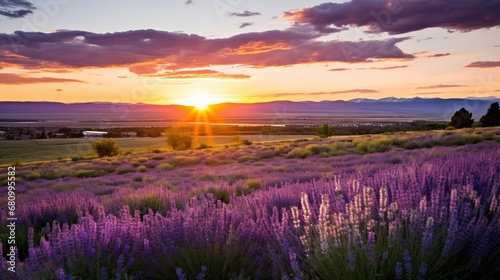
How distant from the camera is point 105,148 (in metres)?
56.3

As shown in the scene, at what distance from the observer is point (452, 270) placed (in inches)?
108

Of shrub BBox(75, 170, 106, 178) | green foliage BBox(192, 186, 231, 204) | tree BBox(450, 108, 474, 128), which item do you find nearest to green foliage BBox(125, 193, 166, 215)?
green foliage BBox(192, 186, 231, 204)

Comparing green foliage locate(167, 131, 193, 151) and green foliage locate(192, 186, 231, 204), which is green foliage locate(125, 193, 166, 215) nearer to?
green foliage locate(192, 186, 231, 204)

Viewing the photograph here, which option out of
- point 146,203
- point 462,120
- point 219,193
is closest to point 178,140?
point 462,120

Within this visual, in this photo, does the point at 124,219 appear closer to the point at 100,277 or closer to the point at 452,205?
the point at 100,277

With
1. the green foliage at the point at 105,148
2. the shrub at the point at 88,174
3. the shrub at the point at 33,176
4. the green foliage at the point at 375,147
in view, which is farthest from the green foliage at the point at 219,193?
the green foliage at the point at 105,148

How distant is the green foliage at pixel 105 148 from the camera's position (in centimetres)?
5615

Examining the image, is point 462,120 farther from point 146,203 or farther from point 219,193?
point 146,203

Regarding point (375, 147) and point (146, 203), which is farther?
point (375, 147)

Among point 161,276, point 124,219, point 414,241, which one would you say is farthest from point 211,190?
point 414,241

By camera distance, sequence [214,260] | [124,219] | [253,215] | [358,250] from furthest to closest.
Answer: [253,215] < [124,219] < [214,260] < [358,250]

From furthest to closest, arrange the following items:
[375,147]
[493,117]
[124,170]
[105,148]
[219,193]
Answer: [493,117] < [105,148] < [124,170] < [375,147] < [219,193]

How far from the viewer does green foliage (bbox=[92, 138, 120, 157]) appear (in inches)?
2211

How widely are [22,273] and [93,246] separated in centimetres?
51
